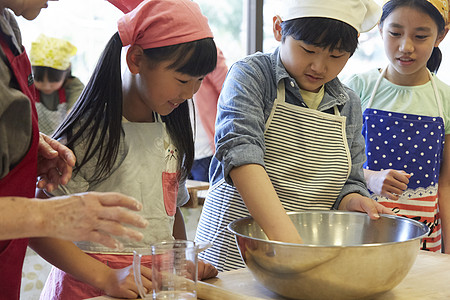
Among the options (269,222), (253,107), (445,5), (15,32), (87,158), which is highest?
(445,5)

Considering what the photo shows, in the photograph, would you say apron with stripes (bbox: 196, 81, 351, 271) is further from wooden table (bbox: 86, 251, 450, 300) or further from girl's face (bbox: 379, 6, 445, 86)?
girl's face (bbox: 379, 6, 445, 86)

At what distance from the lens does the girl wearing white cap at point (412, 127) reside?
1.79 meters

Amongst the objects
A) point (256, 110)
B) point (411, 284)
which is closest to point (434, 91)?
point (256, 110)

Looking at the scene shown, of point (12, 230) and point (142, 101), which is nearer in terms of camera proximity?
point (12, 230)

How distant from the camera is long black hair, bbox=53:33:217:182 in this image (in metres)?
1.15

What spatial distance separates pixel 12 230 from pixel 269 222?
20.4 inches

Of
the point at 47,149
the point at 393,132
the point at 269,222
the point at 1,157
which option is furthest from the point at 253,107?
the point at 393,132

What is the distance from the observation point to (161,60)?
1181 mm

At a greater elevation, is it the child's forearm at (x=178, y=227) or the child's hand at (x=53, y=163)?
the child's hand at (x=53, y=163)

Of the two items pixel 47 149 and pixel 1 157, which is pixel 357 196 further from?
pixel 1 157

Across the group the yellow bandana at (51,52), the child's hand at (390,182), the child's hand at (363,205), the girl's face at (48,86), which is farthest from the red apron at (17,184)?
the girl's face at (48,86)

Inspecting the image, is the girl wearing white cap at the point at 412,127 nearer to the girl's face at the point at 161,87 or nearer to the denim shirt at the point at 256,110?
the denim shirt at the point at 256,110

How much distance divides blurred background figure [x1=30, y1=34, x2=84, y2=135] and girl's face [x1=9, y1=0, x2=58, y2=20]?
2.32 metres

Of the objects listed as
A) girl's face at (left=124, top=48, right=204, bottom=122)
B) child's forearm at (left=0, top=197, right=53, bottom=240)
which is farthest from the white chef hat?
child's forearm at (left=0, top=197, right=53, bottom=240)
